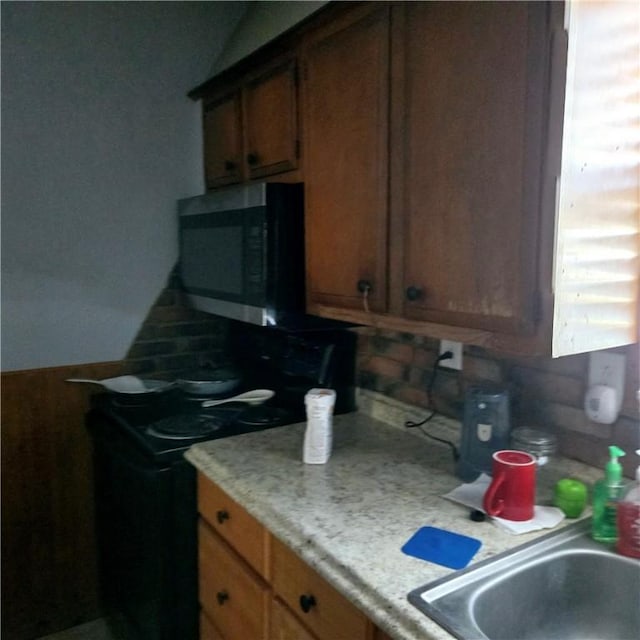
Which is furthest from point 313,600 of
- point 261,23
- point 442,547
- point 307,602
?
point 261,23

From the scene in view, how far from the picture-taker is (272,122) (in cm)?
179

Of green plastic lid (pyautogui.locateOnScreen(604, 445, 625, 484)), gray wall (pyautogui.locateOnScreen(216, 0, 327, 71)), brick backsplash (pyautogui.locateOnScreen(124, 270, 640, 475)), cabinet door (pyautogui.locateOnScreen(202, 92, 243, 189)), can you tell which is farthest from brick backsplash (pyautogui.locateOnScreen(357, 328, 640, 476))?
gray wall (pyautogui.locateOnScreen(216, 0, 327, 71))

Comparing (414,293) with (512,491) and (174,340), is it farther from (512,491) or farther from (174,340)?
(174,340)

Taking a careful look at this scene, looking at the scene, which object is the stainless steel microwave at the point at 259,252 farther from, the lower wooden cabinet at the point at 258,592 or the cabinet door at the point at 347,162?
the lower wooden cabinet at the point at 258,592

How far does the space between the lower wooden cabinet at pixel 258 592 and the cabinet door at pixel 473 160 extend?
1.90ft

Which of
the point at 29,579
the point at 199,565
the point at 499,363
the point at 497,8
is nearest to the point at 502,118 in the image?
the point at 497,8

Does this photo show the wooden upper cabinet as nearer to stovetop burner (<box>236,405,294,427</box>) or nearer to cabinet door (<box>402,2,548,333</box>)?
cabinet door (<box>402,2,548,333</box>)

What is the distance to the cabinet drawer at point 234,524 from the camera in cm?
126

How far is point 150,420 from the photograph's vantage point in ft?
5.96

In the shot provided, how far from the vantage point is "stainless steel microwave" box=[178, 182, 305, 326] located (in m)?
1.66

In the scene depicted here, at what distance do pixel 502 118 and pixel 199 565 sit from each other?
1.34 metres

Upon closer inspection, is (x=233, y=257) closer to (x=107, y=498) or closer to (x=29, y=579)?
(x=107, y=498)

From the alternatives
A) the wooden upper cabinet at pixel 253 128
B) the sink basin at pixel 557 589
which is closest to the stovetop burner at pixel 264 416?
the wooden upper cabinet at pixel 253 128

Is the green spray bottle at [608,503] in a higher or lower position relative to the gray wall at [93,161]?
lower
